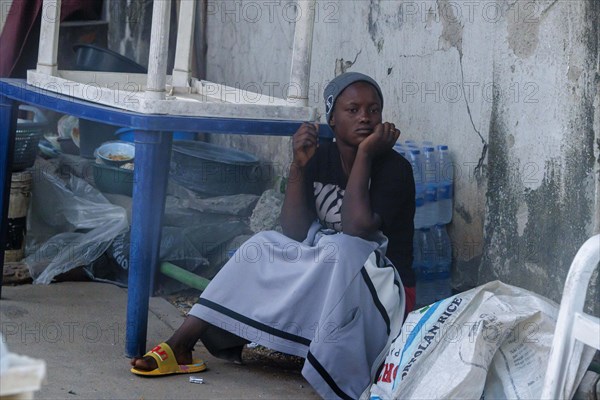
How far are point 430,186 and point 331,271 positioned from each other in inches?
41.5

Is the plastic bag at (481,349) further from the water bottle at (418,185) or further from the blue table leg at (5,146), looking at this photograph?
the blue table leg at (5,146)

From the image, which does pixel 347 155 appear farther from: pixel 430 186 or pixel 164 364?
pixel 164 364

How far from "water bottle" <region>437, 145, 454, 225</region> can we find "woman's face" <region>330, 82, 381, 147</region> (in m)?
0.73

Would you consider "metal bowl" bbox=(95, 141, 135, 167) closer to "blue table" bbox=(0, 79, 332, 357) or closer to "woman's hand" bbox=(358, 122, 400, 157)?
"blue table" bbox=(0, 79, 332, 357)

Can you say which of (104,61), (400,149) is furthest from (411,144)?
(104,61)

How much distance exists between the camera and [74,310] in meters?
4.15

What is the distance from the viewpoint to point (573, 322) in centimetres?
230

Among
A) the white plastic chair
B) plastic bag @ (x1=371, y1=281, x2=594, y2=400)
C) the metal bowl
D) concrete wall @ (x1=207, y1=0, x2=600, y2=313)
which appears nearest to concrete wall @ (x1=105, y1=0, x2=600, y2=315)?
concrete wall @ (x1=207, y1=0, x2=600, y2=313)

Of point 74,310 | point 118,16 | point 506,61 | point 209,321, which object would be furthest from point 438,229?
point 118,16

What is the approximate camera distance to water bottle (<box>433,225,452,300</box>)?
155 inches

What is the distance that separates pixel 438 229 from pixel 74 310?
1.62 meters

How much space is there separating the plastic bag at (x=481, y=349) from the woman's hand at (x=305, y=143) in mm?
772

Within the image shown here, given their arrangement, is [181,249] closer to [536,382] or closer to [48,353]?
[48,353]

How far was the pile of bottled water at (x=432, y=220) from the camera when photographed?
3.93m
